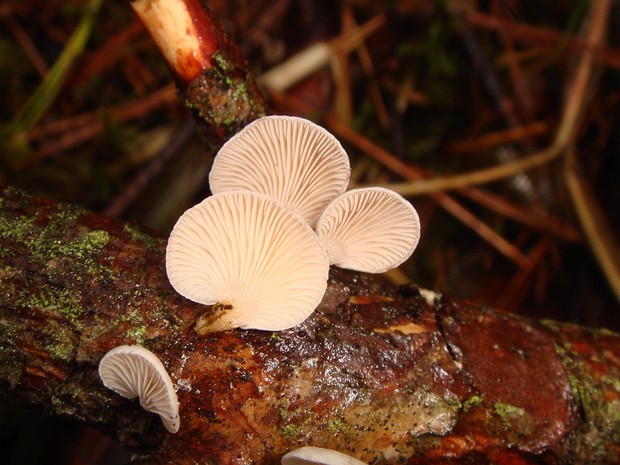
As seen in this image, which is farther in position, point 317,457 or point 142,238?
point 142,238

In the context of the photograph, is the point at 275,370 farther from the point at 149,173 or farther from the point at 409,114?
the point at 409,114

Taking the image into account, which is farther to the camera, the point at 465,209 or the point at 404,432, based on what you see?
the point at 465,209

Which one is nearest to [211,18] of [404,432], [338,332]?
[338,332]

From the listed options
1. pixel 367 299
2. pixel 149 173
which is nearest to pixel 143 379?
pixel 367 299

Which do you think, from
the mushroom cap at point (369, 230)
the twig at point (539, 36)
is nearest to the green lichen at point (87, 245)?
the mushroom cap at point (369, 230)

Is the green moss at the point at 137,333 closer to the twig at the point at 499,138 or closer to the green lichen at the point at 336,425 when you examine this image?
the green lichen at the point at 336,425

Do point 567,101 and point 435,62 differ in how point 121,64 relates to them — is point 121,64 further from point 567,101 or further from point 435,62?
point 567,101
